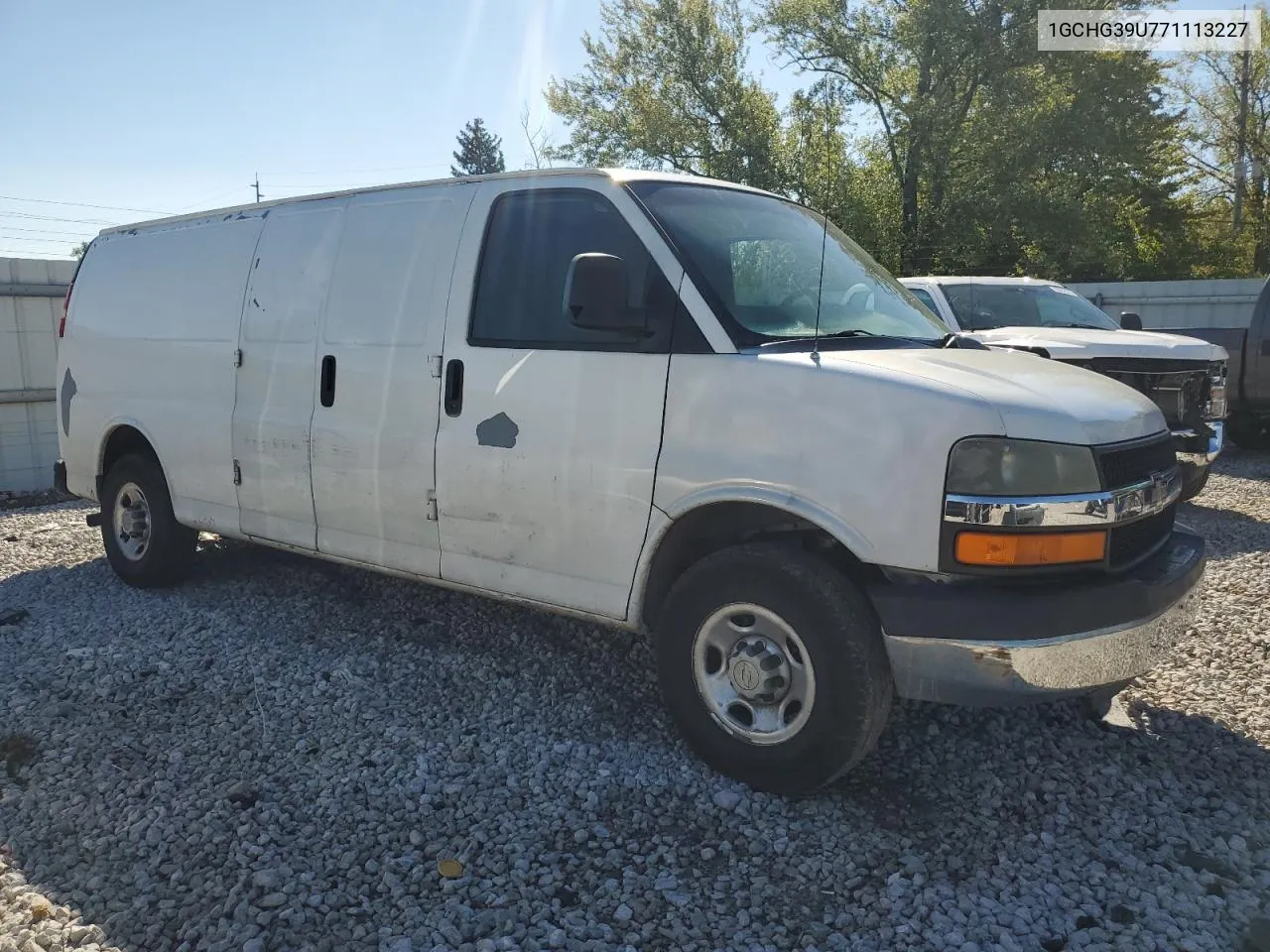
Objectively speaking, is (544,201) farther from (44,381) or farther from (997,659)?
(44,381)

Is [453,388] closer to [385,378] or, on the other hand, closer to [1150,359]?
[385,378]

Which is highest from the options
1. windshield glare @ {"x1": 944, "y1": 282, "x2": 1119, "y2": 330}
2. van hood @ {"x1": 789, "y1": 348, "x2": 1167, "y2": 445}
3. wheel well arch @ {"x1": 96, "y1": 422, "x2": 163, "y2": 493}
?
windshield glare @ {"x1": 944, "y1": 282, "x2": 1119, "y2": 330}

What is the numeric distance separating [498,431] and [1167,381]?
18.3 ft

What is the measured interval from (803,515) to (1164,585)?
1.19 meters

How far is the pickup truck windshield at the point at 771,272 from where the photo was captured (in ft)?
11.7

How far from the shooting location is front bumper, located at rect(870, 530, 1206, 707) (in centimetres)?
289

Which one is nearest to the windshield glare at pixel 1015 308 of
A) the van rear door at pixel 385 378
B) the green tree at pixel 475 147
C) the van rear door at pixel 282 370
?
the van rear door at pixel 385 378

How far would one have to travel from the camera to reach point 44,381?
10117mm

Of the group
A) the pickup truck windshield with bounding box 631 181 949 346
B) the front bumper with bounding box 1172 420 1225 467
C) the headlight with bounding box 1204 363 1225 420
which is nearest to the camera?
the pickup truck windshield with bounding box 631 181 949 346

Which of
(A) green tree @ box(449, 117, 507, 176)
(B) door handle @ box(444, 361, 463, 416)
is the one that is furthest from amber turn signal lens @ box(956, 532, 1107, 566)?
(A) green tree @ box(449, 117, 507, 176)

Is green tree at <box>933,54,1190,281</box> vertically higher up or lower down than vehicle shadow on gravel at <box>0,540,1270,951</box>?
higher up

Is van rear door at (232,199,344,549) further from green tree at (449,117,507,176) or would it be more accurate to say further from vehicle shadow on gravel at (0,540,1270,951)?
green tree at (449,117,507,176)

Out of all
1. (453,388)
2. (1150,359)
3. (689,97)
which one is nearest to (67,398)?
(453,388)

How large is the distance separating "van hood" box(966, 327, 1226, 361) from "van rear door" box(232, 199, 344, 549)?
4703 mm
